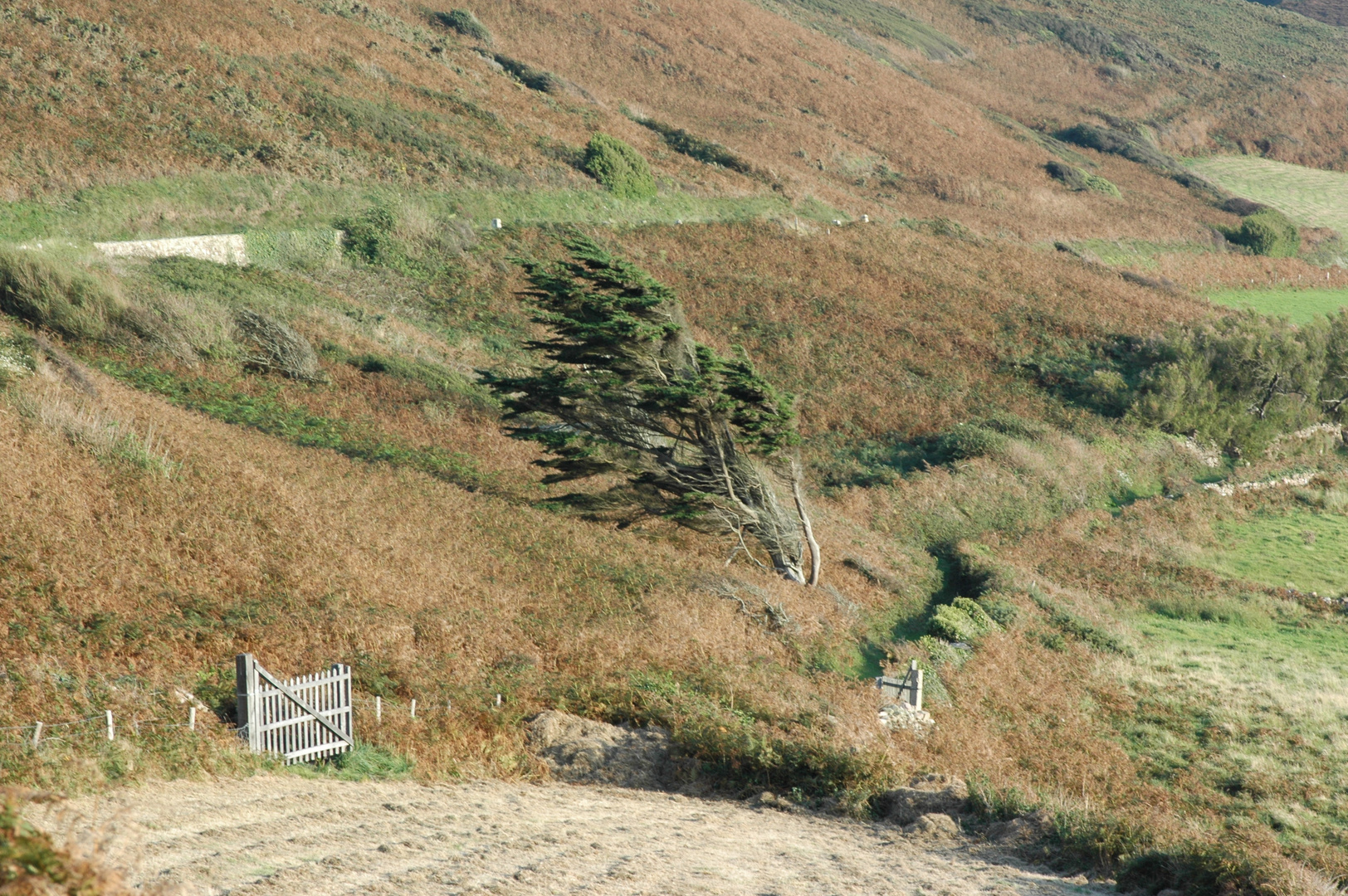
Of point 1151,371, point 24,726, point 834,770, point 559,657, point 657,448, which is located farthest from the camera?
point 1151,371

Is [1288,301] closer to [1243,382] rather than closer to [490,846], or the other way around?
[1243,382]

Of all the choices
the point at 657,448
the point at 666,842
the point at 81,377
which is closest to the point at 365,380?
the point at 81,377

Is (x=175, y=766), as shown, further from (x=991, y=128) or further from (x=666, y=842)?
(x=991, y=128)

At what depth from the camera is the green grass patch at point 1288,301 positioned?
165ft

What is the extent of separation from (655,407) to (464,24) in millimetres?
44026

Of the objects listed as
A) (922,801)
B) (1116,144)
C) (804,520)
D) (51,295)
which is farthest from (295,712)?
(1116,144)

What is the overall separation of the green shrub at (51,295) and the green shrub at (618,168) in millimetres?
25301

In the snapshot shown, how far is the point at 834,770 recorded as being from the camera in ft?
38.7

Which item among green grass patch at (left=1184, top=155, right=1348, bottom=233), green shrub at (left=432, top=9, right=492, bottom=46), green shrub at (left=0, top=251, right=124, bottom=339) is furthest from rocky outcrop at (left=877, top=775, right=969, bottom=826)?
green grass patch at (left=1184, top=155, right=1348, bottom=233)

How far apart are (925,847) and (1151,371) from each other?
105 feet

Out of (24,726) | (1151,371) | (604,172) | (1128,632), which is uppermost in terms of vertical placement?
(604,172)

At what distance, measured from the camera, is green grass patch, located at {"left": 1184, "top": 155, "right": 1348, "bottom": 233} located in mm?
71250

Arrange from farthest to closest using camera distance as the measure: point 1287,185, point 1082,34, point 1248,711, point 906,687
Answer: point 1082,34 → point 1287,185 → point 1248,711 → point 906,687

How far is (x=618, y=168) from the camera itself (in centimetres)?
4488
